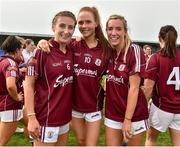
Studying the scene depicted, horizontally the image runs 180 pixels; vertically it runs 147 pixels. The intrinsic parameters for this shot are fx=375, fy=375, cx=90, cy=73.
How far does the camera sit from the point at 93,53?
4.39 m

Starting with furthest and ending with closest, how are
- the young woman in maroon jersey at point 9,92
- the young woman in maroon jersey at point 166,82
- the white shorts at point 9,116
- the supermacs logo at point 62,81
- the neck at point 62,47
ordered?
the white shorts at point 9,116 → the young woman in maroon jersey at point 9,92 → the young woman in maroon jersey at point 166,82 → the neck at point 62,47 → the supermacs logo at point 62,81

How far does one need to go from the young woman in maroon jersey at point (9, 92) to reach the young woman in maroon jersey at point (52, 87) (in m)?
1.37

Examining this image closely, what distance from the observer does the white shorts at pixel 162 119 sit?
5258 mm

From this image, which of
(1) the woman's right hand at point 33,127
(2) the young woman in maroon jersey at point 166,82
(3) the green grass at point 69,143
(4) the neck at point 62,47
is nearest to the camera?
(1) the woman's right hand at point 33,127

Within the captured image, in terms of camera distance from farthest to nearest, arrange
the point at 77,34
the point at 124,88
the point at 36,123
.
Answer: the point at 77,34 < the point at 124,88 < the point at 36,123

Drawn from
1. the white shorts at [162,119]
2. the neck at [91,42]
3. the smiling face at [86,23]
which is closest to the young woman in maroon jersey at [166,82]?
the white shorts at [162,119]

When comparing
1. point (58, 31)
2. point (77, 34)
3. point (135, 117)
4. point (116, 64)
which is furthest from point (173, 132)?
point (58, 31)

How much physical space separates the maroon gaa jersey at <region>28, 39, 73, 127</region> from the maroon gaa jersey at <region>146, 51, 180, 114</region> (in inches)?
57.1

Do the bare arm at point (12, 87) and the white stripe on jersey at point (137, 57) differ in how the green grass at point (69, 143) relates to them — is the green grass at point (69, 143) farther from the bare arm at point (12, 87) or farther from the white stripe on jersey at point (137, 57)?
the white stripe on jersey at point (137, 57)

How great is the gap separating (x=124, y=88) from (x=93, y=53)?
21.5 inches

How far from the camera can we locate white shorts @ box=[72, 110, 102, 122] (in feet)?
14.5

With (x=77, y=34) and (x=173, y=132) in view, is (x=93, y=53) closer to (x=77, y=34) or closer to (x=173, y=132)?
(x=77, y=34)

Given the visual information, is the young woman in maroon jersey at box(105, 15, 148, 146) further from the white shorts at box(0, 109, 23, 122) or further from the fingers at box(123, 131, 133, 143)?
the white shorts at box(0, 109, 23, 122)

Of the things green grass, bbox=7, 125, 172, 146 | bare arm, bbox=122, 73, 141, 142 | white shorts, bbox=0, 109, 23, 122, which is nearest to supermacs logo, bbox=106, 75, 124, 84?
bare arm, bbox=122, 73, 141, 142
